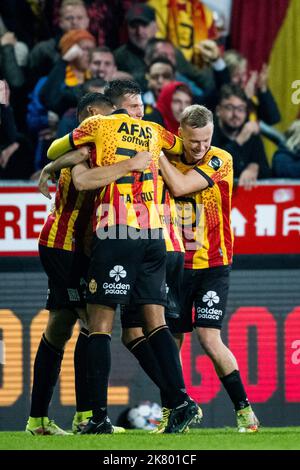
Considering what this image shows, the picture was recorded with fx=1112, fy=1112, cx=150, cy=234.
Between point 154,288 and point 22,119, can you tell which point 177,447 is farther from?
point 22,119

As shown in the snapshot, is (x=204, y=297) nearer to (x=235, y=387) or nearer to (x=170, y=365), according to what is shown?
(x=235, y=387)

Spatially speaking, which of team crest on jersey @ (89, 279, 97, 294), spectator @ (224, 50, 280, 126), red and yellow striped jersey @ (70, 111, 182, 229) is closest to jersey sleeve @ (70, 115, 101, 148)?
red and yellow striped jersey @ (70, 111, 182, 229)

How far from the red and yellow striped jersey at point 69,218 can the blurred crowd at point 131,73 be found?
2.52 m

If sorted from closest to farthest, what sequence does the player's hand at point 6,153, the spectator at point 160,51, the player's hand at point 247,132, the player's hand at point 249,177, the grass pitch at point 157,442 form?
the grass pitch at point 157,442, the player's hand at point 249,177, the player's hand at point 6,153, the player's hand at point 247,132, the spectator at point 160,51

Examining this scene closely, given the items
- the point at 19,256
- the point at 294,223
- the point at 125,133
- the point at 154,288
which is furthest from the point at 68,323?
the point at 294,223

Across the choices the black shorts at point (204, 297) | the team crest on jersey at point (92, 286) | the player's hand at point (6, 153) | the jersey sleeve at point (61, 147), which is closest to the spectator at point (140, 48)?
the player's hand at point (6, 153)

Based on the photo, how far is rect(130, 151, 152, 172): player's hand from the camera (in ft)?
20.0

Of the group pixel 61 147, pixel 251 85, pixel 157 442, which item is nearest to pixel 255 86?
pixel 251 85

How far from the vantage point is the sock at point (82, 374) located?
277 inches

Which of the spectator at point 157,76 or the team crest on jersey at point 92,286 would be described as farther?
the spectator at point 157,76

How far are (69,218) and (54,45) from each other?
349 cm

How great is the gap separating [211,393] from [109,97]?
3187 mm

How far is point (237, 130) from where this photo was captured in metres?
9.87

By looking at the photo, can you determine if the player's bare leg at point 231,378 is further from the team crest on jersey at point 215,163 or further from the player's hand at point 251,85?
the player's hand at point 251,85
